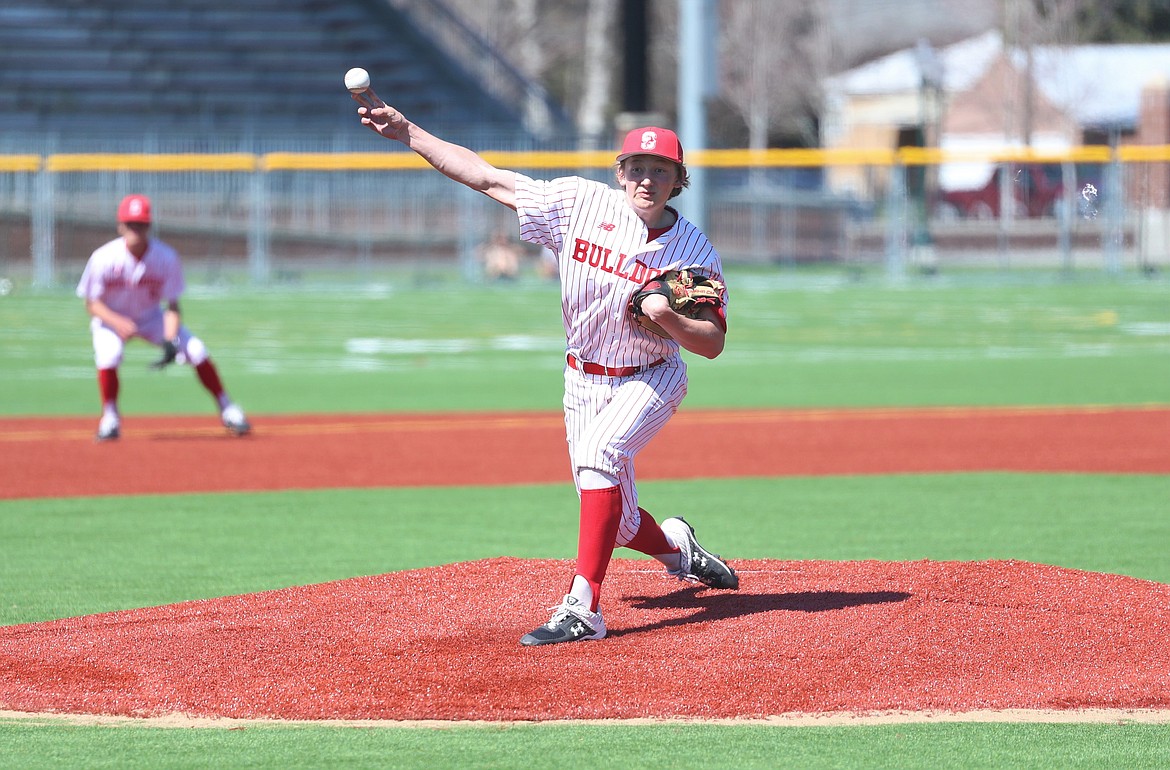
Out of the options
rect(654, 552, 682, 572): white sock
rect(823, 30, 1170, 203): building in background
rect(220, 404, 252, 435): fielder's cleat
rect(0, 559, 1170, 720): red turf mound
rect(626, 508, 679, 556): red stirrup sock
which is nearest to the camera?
rect(0, 559, 1170, 720): red turf mound

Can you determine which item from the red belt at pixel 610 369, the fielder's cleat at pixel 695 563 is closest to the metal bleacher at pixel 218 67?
the fielder's cleat at pixel 695 563

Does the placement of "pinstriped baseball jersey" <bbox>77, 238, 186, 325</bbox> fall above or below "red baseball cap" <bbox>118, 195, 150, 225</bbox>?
below

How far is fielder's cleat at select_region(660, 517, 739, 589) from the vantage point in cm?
689

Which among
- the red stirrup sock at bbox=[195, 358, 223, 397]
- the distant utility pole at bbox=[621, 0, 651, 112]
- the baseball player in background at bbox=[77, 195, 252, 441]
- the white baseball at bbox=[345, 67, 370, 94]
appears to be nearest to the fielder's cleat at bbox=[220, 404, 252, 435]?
the baseball player in background at bbox=[77, 195, 252, 441]

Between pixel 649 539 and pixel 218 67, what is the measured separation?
123ft

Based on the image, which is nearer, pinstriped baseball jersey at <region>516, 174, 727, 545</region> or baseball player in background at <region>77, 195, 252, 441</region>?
pinstriped baseball jersey at <region>516, 174, 727, 545</region>

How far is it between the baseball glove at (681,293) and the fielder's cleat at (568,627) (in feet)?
3.46

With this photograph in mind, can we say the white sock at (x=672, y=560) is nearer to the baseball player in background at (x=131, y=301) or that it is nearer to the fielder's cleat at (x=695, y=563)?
the fielder's cleat at (x=695, y=563)

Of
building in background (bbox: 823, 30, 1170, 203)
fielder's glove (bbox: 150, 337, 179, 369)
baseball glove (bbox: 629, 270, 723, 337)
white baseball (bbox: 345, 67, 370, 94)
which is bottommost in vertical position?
fielder's glove (bbox: 150, 337, 179, 369)

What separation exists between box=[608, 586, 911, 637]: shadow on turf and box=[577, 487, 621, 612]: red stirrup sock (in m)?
0.28

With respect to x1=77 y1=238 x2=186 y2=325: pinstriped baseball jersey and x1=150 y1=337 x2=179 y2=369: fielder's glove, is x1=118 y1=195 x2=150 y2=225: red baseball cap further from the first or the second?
x1=150 y1=337 x2=179 y2=369: fielder's glove

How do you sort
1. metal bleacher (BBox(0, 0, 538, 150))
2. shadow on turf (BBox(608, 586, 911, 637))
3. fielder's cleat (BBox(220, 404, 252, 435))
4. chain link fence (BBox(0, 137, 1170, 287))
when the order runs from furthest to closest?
metal bleacher (BBox(0, 0, 538, 150)) → chain link fence (BBox(0, 137, 1170, 287)) → fielder's cleat (BBox(220, 404, 252, 435)) → shadow on turf (BBox(608, 586, 911, 637))

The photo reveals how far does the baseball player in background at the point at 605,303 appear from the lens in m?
6.14

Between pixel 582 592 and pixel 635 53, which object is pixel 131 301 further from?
pixel 635 53
